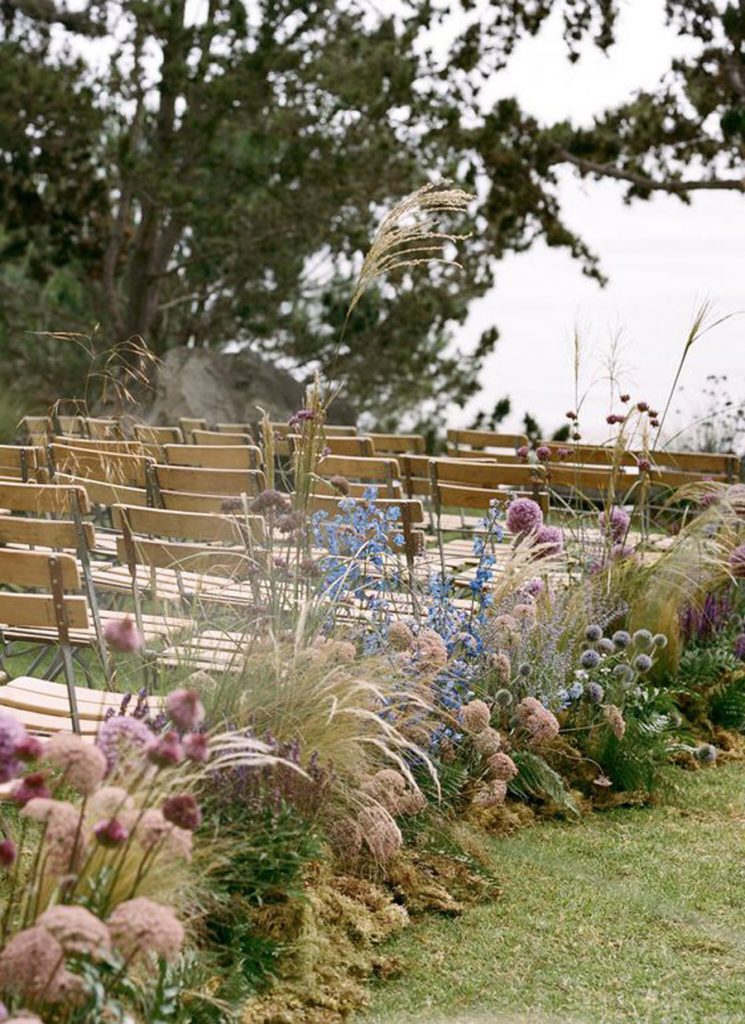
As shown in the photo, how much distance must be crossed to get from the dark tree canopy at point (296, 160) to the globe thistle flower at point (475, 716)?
9.83 m

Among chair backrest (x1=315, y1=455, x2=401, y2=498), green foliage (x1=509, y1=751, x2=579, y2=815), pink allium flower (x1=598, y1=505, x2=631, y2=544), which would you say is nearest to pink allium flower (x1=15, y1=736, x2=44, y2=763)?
green foliage (x1=509, y1=751, x2=579, y2=815)

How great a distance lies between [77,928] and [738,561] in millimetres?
4226

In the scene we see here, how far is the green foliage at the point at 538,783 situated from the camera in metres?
4.61

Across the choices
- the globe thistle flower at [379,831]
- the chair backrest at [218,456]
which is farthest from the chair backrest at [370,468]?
the globe thistle flower at [379,831]

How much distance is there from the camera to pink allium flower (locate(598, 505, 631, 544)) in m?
5.76

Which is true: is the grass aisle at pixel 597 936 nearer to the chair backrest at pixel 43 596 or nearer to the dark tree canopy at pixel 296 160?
the chair backrest at pixel 43 596

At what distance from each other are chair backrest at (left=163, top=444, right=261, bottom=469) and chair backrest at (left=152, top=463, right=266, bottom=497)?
89 centimetres

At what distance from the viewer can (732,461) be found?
7.43 m

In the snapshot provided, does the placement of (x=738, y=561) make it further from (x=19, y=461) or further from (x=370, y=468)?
(x=19, y=461)

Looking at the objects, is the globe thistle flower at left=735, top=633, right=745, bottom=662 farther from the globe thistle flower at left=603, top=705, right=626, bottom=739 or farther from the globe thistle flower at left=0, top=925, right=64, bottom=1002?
the globe thistle flower at left=0, top=925, right=64, bottom=1002

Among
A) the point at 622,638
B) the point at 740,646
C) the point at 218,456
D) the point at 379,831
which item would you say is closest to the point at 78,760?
the point at 379,831

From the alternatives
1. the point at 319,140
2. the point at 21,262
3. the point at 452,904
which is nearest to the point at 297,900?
the point at 452,904

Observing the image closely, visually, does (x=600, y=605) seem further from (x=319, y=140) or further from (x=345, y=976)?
(x=319, y=140)

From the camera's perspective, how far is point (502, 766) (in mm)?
4309
